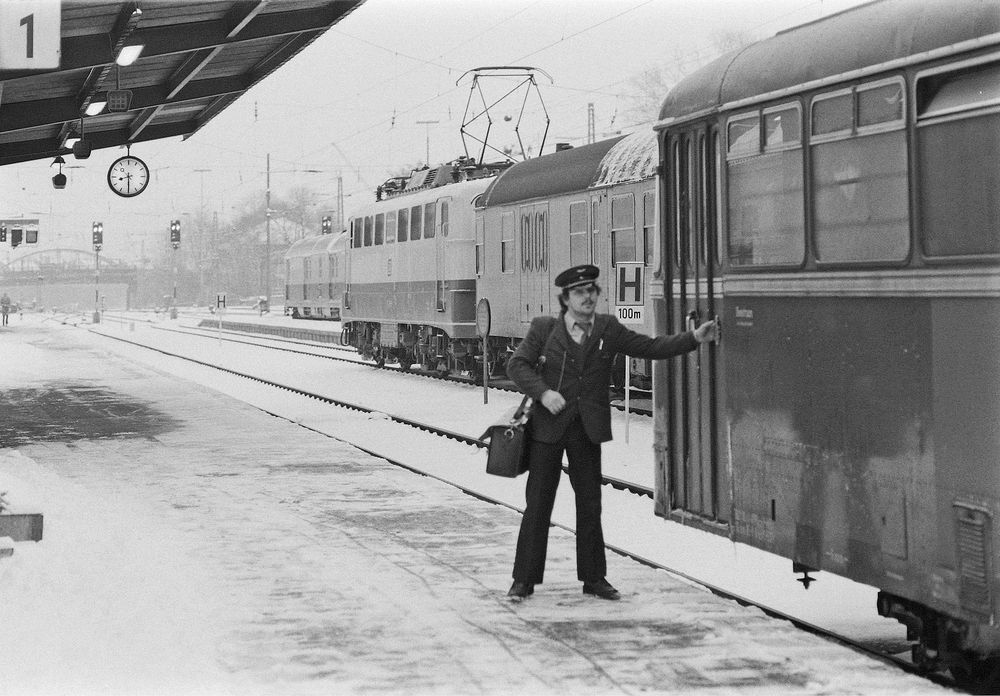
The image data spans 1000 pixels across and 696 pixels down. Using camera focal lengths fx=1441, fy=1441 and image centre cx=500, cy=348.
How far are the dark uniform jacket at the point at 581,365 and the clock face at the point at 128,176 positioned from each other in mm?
20888

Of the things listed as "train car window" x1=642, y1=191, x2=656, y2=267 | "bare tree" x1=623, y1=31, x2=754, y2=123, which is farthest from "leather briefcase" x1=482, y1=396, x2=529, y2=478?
"bare tree" x1=623, y1=31, x2=754, y2=123

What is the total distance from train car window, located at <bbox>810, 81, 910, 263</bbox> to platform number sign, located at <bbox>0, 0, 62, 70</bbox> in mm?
7107

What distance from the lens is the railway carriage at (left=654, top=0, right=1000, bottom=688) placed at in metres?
5.81

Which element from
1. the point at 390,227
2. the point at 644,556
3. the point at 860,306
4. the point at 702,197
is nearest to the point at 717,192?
the point at 702,197

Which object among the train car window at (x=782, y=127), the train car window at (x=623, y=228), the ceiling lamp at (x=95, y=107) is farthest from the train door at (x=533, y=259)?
the train car window at (x=782, y=127)

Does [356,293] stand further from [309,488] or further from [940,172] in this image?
[940,172]

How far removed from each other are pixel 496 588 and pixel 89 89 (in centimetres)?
1551

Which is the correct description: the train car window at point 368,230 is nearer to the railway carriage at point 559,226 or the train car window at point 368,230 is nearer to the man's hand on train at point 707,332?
the railway carriage at point 559,226

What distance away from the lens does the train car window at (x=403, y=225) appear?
30.5 meters

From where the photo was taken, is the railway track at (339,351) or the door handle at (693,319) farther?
the railway track at (339,351)

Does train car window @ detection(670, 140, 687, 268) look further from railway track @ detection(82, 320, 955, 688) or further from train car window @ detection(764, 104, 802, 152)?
railway track @ detection(82, 320, 955, 688)

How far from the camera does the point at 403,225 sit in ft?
101

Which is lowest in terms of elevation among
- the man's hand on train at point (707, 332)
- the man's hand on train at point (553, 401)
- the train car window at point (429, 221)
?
the man's hand on train at point (553, 401)

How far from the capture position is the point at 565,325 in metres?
7.98
